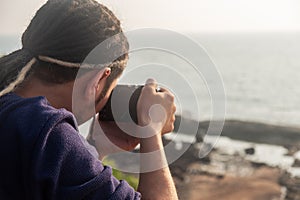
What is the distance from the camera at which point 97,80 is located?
1405 millimetres

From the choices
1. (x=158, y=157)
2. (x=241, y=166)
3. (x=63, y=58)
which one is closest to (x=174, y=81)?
(x=158, y=157)

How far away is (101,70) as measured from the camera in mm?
1402

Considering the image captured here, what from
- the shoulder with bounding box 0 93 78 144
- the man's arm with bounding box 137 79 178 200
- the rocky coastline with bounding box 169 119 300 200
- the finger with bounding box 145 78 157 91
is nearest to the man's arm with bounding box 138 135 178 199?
the man's arm with bounding box 137 79 178 200

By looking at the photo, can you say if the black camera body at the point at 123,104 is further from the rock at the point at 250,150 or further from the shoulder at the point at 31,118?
the rock at the point at 250,150

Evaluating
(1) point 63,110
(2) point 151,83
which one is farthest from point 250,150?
(1) point 63,110

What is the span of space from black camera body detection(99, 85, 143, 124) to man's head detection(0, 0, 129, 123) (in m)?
0.14

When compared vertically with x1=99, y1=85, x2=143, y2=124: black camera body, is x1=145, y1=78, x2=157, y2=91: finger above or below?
above

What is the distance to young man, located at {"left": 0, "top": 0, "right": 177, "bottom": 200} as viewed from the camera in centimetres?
121

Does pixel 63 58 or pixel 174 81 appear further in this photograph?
pixel 174 81

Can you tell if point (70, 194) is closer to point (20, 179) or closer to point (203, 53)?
point (20, 179)

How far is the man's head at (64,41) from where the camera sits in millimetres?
1347

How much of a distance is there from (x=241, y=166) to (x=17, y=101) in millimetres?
14471

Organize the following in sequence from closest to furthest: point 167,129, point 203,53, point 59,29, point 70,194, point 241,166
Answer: point 70,194 < point 59,29 < point 203,53 < point 167,129 < point 241,166

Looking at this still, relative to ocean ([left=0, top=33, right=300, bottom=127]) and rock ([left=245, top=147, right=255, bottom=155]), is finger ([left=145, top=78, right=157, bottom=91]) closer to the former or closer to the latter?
ocean ([left=0, top=33, right=300, bottom=127])
